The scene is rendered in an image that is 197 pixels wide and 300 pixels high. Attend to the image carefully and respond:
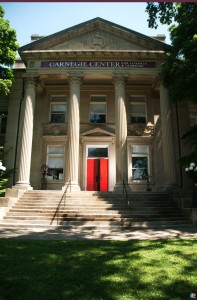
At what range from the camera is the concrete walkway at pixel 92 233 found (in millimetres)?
9414

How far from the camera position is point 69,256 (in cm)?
645

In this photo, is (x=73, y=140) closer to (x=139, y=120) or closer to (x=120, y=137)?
(x=120, y=137)

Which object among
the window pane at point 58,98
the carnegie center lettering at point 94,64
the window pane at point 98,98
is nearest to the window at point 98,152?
the window pane at point 98,98

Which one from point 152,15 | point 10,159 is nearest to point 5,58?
point 10,159

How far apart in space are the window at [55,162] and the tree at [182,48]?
30.2 ft

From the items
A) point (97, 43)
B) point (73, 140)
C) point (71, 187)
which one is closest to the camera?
point (71, 187)

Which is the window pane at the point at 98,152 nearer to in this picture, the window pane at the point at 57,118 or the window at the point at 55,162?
the window at the point at 55,162

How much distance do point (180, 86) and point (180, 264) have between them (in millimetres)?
11573

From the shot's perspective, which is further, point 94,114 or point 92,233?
point 94,114

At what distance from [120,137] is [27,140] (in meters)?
5.86

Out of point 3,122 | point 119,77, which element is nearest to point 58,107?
point 3,122

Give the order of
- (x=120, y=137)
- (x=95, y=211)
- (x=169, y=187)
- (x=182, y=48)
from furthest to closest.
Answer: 1. (x=120, y=137)
2. (x=169, y=187)
3. (x=182, y=48)
4. (x=95, y=211)

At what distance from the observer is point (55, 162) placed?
67.3ft

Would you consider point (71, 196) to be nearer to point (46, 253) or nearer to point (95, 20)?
point (46, 253)
